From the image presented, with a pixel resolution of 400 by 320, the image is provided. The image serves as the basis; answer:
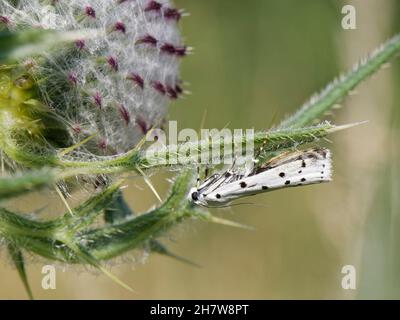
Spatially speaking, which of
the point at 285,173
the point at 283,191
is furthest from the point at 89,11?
the point at 283,191

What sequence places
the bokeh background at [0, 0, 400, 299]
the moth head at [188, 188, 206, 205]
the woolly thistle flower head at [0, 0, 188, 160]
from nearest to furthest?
the woolly thistle flower head at [0, 0, 188, 160] → the moth head at [188, 188, 206, 205] → the bokeh background at [0, 0, 400, 299]

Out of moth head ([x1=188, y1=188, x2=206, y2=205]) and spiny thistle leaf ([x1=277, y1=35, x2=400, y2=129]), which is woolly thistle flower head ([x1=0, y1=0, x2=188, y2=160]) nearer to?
moth head ([x1=188, y1=188, x2=206, y2=205])

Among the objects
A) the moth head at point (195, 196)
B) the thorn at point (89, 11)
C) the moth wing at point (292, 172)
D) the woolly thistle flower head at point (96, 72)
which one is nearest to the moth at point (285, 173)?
the moth wing at point (292, 172)

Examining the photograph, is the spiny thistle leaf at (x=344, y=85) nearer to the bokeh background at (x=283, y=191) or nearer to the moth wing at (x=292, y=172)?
the moth wing at (x=292, y=172)

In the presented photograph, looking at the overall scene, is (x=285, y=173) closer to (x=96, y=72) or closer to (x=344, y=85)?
Result: (x=344, y=85)

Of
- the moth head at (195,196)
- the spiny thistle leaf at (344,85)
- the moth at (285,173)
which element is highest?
the spiny thistle leaf at (344,85)

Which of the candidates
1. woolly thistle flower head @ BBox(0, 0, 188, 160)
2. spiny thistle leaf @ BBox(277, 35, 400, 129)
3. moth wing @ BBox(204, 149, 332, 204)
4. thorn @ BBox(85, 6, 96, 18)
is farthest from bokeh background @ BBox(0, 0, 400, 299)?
thorn @ BBox(85, 6, 96, 18)

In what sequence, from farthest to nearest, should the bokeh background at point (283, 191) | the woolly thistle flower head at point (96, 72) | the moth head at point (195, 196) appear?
the bokeh background at point (283, 191), the moth head at point (195, 196), the woolly thistle flower head at point (96, 72)

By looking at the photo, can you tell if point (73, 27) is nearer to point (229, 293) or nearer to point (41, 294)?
point (41, 294)
